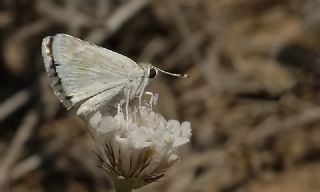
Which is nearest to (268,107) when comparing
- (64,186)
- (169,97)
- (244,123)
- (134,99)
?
(244,123)

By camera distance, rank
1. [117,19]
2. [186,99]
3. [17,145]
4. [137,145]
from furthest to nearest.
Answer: [186,99] < [117,19] < [17,145] < [137,145]

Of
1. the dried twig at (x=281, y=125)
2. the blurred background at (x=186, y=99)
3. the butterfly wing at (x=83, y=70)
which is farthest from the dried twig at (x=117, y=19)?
the butterfly wing at (x=83, y=70)

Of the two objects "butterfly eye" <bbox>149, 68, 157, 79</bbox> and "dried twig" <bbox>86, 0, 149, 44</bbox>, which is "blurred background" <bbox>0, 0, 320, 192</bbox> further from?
"butterfly eye" <bbox>149, 68, 157, 79</bbox>

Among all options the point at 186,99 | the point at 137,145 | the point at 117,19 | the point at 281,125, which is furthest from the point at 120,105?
the point at 186,99

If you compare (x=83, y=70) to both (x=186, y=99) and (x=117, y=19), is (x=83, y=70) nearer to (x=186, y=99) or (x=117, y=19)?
(x=117, y=19)

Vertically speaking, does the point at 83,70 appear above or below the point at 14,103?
below

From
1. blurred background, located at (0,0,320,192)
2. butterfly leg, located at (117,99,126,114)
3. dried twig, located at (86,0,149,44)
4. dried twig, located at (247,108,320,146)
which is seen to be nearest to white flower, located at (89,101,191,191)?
butterfly leg, located at (117,99,126,114)
